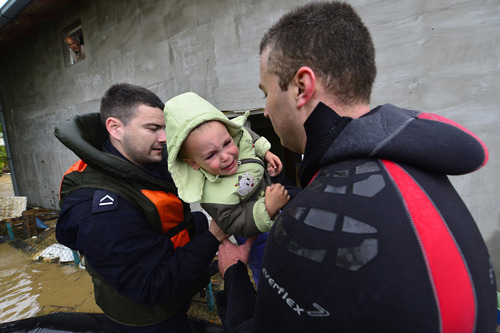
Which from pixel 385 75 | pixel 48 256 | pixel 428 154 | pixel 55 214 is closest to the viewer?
pixel 428 154

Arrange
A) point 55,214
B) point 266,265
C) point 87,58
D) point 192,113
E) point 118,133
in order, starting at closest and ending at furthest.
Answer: point 266,265 < point 192,113 < point 118,133 < point 87,58 < point 55,214

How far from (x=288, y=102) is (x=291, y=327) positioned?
82 cm

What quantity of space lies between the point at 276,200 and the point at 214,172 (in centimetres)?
51

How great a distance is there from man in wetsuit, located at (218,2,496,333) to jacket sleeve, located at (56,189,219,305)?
0.82 metres

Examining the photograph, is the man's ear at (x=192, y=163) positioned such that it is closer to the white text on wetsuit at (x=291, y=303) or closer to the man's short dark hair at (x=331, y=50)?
the man's short dark hair at (x=331, y=50)

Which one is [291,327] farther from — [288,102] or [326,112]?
[288,102]

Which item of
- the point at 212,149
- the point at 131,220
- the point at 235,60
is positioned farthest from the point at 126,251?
the point at 235,60

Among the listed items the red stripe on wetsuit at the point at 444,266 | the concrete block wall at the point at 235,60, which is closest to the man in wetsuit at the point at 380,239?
the red stripe on wetsuit at the point at 444,266

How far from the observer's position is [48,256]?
5535 mm

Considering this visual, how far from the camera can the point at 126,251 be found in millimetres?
1280

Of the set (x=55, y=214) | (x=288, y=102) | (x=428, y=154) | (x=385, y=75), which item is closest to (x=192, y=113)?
(x=288, y=102)

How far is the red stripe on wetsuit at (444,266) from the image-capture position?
0.55 meters

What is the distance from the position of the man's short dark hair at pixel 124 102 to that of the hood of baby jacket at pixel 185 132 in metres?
0.31

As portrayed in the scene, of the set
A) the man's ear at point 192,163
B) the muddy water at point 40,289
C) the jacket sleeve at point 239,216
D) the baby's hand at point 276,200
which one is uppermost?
the man's ear at point 192,163
